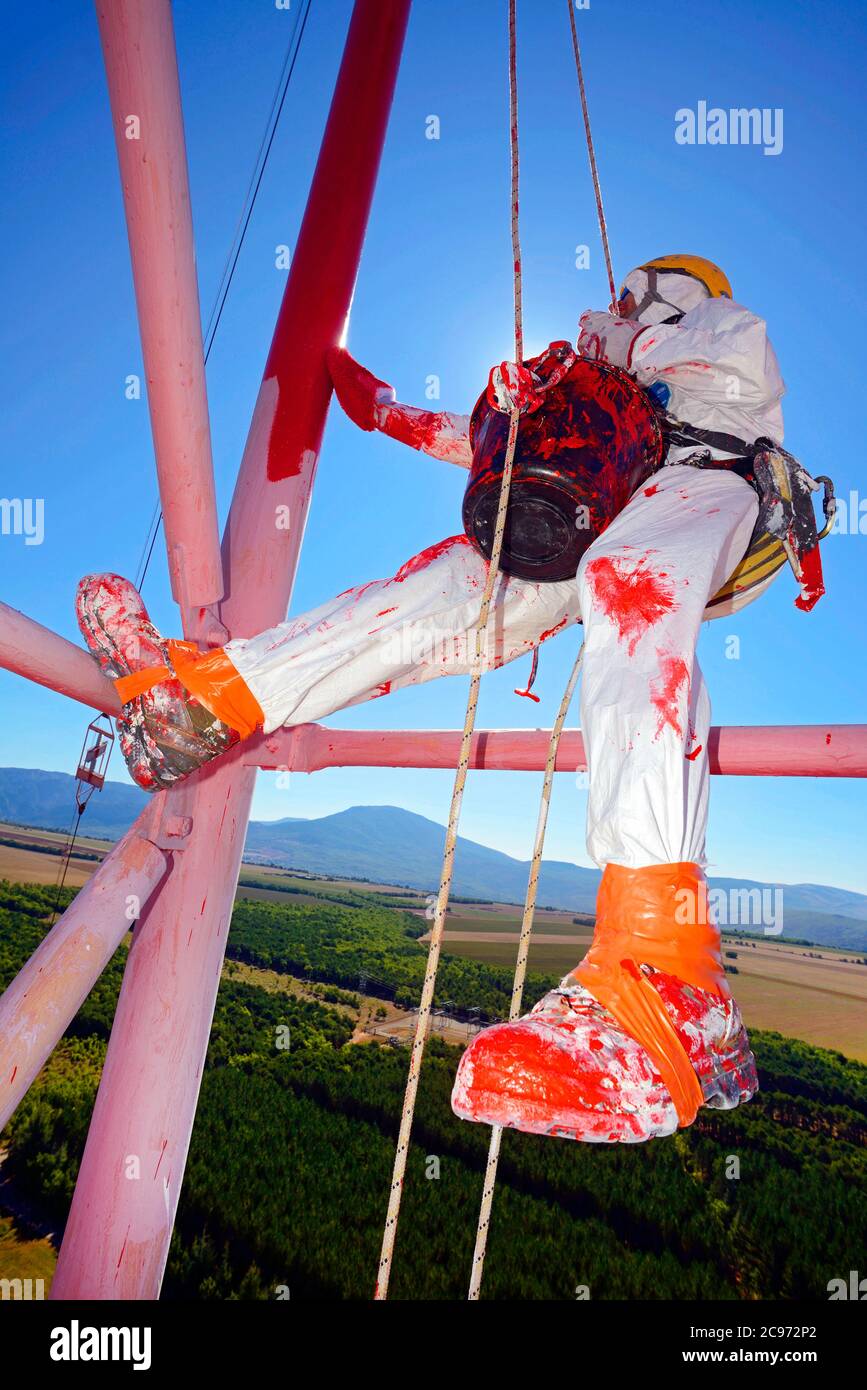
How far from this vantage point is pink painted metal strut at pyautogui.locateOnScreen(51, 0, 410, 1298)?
5.44 feet

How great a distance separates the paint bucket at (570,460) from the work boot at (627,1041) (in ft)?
2.12

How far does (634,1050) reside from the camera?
892mm

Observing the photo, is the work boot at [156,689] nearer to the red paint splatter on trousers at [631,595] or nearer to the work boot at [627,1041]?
the red paint splatter on trousers at [631,595]

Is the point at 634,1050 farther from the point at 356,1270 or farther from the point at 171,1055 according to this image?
the point at 356,1270

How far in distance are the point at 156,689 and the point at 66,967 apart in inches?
24.5

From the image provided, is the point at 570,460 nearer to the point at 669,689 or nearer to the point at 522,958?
the point at 669,689

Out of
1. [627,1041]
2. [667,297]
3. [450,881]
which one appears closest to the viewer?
[627,1041]

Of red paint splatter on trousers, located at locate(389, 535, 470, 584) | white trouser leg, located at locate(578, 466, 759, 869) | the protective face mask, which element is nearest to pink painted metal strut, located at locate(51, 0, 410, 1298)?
red paint splatter on trousers, located at locate(389, 535, 470, 584)

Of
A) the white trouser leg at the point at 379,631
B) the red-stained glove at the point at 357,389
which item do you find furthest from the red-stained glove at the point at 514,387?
the red-stained glove at the point at 357,389

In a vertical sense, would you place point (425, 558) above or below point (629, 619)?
above

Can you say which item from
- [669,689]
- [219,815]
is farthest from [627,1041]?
[219,815]

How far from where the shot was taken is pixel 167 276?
1499 mm

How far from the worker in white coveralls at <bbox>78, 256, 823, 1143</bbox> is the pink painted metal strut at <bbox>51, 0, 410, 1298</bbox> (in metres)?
0.43

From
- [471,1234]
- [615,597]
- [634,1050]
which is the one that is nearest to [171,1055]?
[634,1050]
